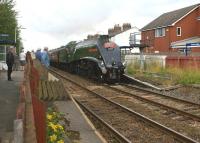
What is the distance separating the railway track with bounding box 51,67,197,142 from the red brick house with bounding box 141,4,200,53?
41.9 m

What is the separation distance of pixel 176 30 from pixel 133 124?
48.9 metres

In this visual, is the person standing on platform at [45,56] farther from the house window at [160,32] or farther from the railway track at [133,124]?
the house window at [160,32]

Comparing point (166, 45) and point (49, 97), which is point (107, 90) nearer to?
point (49, 97)

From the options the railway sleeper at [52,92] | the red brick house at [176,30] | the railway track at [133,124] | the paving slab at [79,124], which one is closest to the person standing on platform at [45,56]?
the railway track at [133,124]

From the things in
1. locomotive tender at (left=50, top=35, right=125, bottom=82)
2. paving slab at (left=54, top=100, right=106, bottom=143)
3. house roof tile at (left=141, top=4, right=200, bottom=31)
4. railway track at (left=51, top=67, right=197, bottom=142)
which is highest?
house roof tile at (left=141, top=4, right=200, bottom=31)

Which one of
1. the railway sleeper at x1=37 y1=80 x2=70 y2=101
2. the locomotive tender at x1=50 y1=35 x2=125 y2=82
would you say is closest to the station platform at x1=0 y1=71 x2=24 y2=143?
the railway sleeper at x1=37 y1=80 x2=70 y2=101

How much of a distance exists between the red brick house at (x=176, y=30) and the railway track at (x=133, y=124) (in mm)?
41922

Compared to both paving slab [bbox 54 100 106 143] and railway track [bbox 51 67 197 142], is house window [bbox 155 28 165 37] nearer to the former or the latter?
railway track [bbox 51 67 197 142]

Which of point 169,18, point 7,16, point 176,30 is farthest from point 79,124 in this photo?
point 169,18

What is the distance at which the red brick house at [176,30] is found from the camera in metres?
60.7

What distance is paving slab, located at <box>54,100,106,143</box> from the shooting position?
10.6 meters

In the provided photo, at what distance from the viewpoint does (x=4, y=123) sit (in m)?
11.4

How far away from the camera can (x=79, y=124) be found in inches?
484

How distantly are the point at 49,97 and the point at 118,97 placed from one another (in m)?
5.38
